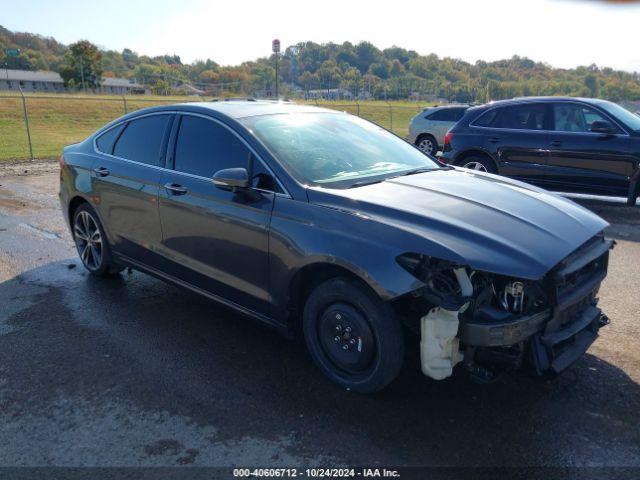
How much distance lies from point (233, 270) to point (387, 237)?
4.34 ft

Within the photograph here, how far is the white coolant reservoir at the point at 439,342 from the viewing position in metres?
2.88

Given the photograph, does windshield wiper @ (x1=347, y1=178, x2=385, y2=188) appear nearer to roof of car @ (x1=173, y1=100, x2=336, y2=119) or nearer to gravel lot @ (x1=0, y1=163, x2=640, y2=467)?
roof of car @ (x1=173, y1=100, x2=336, y2=119)

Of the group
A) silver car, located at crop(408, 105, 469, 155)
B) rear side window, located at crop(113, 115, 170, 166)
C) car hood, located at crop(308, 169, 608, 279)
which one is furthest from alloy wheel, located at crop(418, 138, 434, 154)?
car hood, located at crop(308, 169, 608, 279)

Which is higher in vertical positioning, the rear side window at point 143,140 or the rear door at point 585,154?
the rear side window at point 143,140

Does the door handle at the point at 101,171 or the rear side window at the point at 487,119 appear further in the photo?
the rear side window at the point at 487,119

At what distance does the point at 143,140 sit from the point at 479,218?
3.04m

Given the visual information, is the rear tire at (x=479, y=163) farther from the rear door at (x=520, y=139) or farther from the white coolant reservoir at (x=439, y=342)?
the white coolant reservoir at (x=439, y=342)

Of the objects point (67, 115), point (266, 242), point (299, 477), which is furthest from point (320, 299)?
point (67, 115)

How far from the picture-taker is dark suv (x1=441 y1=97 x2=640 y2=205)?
8.02m

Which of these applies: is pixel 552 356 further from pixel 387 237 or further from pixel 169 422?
pixel 169 422

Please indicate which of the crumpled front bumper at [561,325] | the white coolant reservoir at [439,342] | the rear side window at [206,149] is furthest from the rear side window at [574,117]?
the white coolant reservoir at [439,342]

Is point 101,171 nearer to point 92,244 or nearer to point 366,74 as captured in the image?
point 92,244

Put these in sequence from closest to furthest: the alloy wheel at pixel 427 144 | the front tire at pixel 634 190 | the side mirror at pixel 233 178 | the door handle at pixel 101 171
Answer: the side mirror at pixel 233 178
the door handle at pixel 101 171
the front tire at pixel 634 190
the alloy wheel at pixel 427 144

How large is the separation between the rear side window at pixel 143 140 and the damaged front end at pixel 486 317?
260 centimetres
